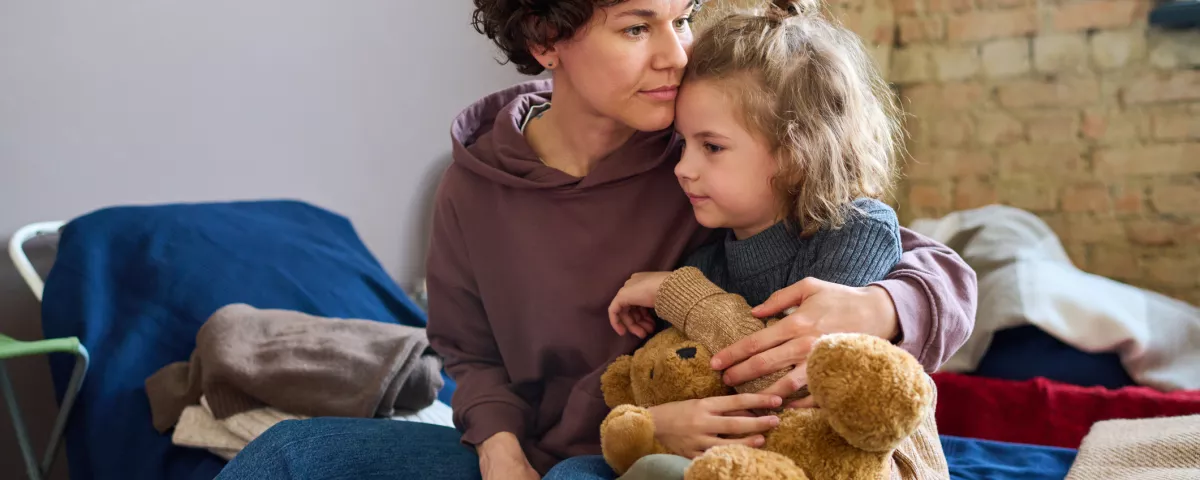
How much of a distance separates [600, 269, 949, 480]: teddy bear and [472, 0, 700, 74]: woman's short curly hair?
1.18 ft

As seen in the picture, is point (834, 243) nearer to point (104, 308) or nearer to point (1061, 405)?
point (1061, 405)

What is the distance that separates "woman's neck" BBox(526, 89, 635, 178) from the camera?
1.30 meters

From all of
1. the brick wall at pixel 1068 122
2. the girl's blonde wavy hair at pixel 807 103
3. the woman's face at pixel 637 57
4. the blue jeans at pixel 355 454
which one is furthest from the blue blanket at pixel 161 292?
the brick wall at pixel 1068 122

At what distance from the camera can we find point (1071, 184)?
267cm

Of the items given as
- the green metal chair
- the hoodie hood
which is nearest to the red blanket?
the hoodie hood

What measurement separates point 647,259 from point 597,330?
4.7 inches

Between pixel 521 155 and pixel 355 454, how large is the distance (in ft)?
1.51

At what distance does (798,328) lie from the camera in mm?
962

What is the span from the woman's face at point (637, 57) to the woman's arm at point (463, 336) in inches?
12.0

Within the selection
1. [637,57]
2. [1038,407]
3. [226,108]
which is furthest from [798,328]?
[226,108]

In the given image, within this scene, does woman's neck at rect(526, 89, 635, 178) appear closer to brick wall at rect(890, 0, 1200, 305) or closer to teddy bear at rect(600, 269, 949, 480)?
teddy bear at rect(600, 269, 949, 480)

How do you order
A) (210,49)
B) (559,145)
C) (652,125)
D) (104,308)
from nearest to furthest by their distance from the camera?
(652,125)
(559,145)
(104,308)
(210,49)

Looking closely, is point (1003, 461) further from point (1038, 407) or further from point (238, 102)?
point (238, 102)

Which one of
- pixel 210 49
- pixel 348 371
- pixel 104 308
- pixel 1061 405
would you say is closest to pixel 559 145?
pixel 348 371
